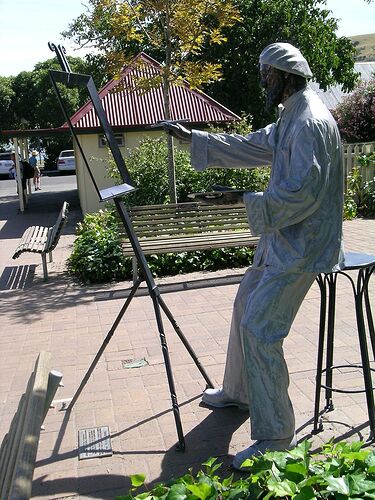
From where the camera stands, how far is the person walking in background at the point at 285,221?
271 centimetres

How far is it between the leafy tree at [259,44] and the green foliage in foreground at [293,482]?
752 inches

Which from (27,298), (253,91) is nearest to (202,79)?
(27,298)

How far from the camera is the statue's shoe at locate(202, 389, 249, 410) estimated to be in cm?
383

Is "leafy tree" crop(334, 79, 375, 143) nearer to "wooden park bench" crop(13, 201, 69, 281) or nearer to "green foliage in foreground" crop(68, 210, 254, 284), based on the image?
"green foliage in foreground" crop(68, 210, 254, 284)

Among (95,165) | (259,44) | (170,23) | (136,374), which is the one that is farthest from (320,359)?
(259,44)

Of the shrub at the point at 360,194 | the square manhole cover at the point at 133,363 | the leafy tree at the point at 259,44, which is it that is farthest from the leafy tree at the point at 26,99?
the square manhole cover at the point at 133,363

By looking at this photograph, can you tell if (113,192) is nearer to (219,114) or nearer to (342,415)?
(342,415)

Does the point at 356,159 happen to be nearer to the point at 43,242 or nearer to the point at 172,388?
the point at 43,242

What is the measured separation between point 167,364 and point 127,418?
27.5 inches

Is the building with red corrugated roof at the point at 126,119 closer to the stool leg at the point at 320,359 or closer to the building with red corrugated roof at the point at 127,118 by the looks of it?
the building with red corrugated roof at the point at 127,118

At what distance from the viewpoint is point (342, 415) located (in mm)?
3699

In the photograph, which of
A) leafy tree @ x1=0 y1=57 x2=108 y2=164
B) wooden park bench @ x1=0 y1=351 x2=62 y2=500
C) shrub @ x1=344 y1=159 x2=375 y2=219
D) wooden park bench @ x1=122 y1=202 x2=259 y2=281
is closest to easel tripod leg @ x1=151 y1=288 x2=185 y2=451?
wooden park bench @ x1=0 y1=351 x2=62 y2=500

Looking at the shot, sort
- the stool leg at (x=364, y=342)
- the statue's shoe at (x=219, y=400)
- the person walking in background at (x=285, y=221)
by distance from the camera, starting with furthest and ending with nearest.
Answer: the statue's shoe at (x=219, y=400)
the stool leg at (x=364, y=342)
the person walking in background at (x=285, y=221)

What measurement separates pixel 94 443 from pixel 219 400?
0.83 meters
